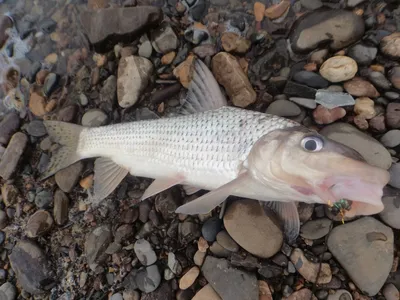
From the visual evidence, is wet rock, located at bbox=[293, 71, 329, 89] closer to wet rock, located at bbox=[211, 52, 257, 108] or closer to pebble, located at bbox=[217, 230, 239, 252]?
wet rock, located at bbox=[211, 52, 257, 108]

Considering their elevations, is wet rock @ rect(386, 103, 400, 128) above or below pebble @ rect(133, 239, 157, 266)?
above

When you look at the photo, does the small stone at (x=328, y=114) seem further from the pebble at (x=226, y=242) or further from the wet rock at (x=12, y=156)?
the wet rock at (x=12, y=156)

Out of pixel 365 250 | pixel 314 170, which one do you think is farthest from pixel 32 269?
pixel 365 250

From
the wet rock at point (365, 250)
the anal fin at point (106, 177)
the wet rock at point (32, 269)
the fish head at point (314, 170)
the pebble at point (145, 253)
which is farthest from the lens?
the wet rock at point (32, 269)

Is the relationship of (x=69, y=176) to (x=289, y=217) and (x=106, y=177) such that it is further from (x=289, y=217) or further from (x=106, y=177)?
(x=289, y=217)

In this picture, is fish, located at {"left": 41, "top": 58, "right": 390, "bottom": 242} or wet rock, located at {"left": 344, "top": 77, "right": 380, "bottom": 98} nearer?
fish, located at {"left": 41, "top": 58, "right": 390, "bottom": 242}

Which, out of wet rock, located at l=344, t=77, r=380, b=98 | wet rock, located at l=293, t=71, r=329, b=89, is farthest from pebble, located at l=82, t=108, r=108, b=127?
wet rock, located at l=344, t=77, r=380, b=98

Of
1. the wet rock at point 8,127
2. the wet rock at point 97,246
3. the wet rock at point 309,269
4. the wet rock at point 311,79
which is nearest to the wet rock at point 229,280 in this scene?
the wet rock at point 309,269
